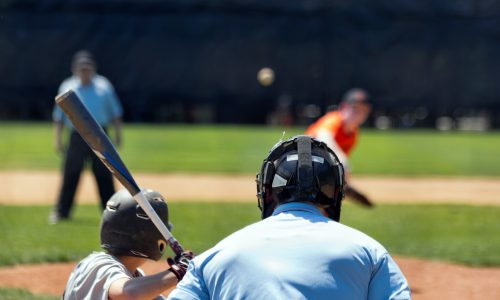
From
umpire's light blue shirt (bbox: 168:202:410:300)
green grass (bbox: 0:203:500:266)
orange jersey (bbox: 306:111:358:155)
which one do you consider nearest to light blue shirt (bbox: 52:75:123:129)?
green grass (bbox: 0:203:500:266)

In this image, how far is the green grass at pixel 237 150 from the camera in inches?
735

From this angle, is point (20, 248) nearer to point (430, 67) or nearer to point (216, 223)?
point (216, 223)

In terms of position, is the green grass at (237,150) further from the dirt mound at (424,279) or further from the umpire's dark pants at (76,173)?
the dirt mound at (424,279)

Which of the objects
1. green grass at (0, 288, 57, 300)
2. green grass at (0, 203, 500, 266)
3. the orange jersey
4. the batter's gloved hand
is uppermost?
the batter's gloved hand

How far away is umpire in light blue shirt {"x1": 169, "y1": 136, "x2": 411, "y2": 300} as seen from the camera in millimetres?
2424

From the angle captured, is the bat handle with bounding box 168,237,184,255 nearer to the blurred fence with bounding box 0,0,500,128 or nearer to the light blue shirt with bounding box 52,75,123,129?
the light blue shirt with bounding box 52,75,123,129

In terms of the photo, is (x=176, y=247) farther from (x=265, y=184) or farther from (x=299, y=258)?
(x=299, y=258)

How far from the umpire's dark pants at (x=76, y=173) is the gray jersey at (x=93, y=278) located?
6.70 metres

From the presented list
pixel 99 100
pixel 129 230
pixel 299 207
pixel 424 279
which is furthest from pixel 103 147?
pixel 99 100

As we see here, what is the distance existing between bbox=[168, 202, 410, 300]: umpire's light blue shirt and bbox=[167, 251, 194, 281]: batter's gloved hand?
67cm

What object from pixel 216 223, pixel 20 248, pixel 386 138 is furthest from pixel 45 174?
pixel 386 138

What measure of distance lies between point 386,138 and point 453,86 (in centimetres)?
482

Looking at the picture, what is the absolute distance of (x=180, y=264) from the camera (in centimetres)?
324

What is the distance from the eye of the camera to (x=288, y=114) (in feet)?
86.5
